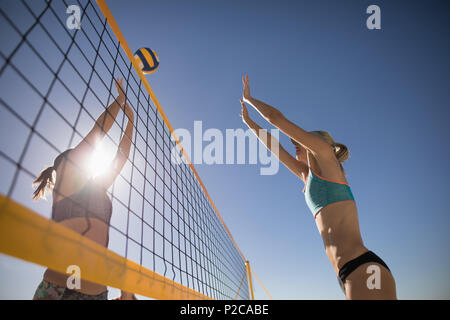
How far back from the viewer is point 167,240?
224 cm

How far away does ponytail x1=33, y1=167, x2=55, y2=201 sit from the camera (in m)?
2.05

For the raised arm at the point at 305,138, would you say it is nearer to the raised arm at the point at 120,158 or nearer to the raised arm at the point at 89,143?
the raised arm at the point at 89,143

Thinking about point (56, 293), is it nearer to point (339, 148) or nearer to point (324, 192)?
point (324, 192)

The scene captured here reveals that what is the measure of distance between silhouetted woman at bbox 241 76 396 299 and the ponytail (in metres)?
2.10

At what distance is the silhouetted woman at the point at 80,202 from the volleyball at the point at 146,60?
5.58ft

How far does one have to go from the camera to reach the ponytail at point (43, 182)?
205 cm

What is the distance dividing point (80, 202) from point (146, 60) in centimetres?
253

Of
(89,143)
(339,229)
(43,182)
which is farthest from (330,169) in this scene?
(43,182)

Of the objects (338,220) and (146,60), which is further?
(146,60)

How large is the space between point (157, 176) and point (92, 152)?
2.41 feet

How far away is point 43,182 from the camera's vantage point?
2051 millimetres
